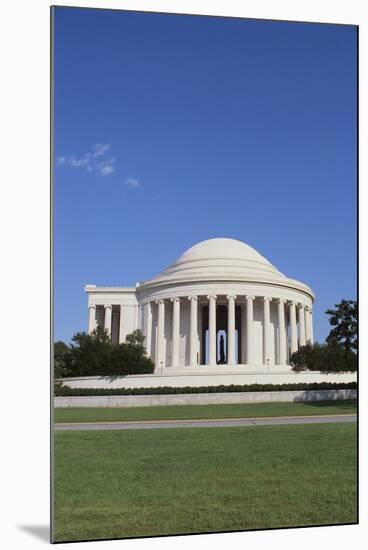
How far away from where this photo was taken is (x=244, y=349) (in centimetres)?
3678

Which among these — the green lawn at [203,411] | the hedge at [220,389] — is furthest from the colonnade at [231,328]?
the green lawn at [203,411]

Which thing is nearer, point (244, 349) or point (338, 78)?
point (338, 78)

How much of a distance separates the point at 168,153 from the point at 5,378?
4848 millimetres

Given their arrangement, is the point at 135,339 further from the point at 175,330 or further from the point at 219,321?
the point at 219,321

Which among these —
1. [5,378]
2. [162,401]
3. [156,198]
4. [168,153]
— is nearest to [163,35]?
[168,153]

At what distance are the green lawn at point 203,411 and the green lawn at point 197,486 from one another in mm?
4897

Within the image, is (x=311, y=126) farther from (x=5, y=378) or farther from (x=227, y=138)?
(x=5, y=378)

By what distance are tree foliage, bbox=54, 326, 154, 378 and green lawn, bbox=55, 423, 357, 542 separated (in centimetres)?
387

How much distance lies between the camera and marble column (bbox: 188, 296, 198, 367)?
110ft

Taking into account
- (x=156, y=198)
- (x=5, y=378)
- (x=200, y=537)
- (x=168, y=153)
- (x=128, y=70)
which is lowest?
(x=200, y=537)

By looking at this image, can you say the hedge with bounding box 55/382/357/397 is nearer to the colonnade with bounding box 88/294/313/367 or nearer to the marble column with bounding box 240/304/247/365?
the colonnade with bounding box 88/294/313/367

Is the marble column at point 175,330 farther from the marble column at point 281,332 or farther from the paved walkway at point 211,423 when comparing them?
the paved walkway at point 211,423

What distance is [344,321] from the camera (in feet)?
49.4

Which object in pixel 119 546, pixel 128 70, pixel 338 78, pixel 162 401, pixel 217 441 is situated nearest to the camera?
pixel 119 546
